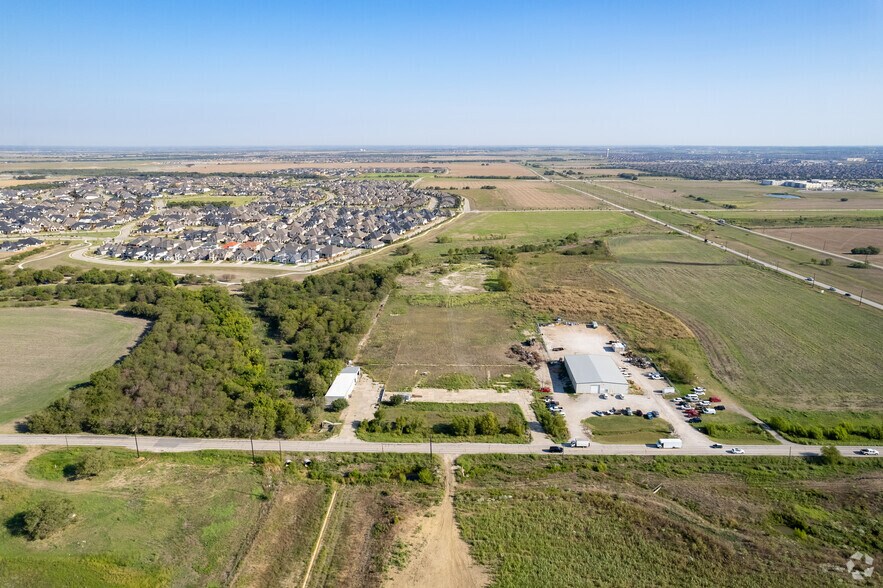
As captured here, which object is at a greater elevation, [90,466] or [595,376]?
[595,376]

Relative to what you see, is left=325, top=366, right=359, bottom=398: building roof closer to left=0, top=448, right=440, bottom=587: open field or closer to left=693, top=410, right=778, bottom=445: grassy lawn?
left=0, top=448, right=440, bottom=587: open field

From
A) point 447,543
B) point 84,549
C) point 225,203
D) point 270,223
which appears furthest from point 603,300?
point 225,203

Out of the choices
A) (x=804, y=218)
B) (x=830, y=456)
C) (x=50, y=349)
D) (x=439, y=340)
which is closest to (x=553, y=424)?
(x=830, y=456)

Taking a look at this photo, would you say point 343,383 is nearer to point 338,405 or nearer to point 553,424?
point 338,405

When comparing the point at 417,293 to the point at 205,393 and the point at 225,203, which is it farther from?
the point at 225,203

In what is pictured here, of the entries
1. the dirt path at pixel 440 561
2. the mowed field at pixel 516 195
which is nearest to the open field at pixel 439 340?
Answer: the dirt path at pixel 440 561

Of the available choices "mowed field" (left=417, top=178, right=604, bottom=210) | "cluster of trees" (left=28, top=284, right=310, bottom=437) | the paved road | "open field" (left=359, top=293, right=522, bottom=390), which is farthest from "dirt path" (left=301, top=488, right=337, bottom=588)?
"mowed field" (left=417, top=178, right=604, bottom=210)
